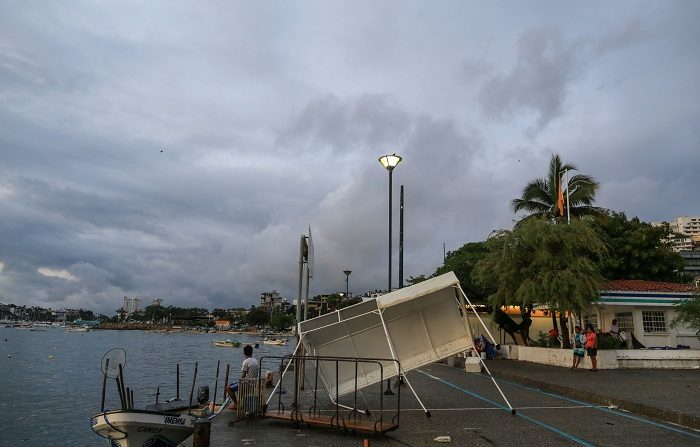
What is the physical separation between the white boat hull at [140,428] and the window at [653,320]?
25065 mm

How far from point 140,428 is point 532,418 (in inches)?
309

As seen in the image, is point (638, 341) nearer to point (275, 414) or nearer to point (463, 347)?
point (463, 347)

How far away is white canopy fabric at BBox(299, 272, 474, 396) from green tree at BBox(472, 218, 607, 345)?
1091 centimetres

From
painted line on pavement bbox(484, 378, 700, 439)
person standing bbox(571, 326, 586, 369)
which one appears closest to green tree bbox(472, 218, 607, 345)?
person standing bbox(571, 326, 586, 369)

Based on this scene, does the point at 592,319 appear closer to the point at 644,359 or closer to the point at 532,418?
the point at 644,359

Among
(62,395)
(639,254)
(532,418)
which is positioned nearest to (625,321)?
(639,254)

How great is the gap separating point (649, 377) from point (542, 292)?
18.9ft

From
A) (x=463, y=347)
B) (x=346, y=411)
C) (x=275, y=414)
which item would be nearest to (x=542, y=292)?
(x=463, y=347)

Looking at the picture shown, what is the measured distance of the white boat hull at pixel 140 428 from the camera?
9.57 m

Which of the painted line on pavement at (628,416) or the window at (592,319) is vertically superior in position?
the window at (592,319)

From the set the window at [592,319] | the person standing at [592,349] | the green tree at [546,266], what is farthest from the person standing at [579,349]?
the window at [592,319]

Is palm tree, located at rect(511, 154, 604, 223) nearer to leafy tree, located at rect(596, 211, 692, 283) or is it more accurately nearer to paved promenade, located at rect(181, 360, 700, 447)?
leafy tree, located at rect(596, 211, 692, 283)

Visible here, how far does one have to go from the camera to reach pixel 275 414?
11.2 meters

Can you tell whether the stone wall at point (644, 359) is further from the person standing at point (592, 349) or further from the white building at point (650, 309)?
the white building at point (650, 309)
